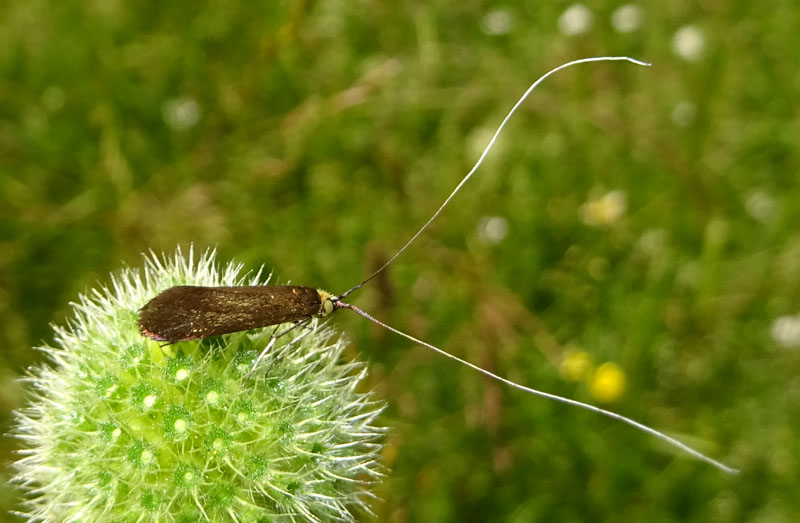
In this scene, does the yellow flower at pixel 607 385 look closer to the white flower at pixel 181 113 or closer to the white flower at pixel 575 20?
the white flower at pixel 575 20

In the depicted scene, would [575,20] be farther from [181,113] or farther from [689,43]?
[181,113]

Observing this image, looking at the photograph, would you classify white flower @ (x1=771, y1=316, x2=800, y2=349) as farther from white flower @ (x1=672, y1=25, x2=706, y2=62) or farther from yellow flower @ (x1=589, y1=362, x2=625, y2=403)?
white flower @ (x1=672, y1=25, x2=706, y2=62)

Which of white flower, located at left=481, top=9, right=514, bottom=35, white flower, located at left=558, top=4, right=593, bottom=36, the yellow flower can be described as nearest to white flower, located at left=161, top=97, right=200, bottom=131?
white flower, located at left=481, top=9, right=514, bottom=35

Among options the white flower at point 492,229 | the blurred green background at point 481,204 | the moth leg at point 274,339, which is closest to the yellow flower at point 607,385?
the blurred green background at point 481,204

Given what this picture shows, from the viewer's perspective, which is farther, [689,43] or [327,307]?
[689,43]

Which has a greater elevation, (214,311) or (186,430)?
(214,311)

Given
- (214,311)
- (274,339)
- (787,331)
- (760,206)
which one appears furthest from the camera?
(760,206)

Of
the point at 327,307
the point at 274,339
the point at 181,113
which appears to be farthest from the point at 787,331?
the point at 181,113
